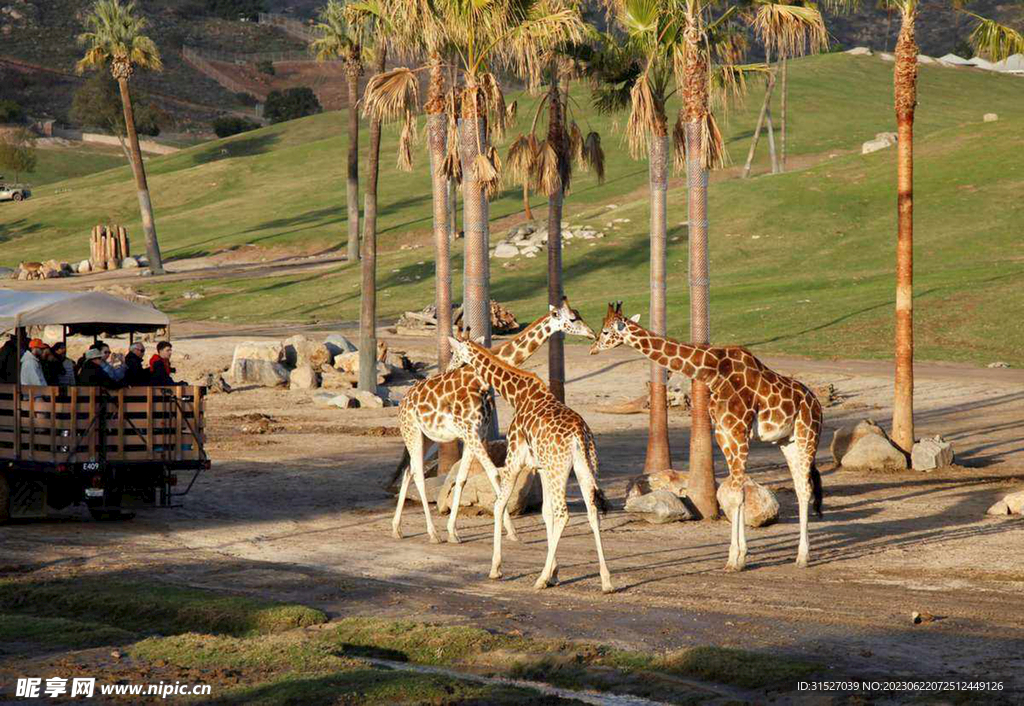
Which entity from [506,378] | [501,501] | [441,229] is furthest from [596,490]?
[441,229]

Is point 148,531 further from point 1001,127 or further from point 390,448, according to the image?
point 1001,127

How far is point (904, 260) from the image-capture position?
29078 mm

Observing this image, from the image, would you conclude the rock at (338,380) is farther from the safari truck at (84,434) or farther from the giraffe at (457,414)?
the giraffe at (457,414)

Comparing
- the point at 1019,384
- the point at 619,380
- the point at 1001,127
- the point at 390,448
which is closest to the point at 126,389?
the point at 390,448

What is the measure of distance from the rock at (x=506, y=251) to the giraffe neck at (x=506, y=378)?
49276 mm

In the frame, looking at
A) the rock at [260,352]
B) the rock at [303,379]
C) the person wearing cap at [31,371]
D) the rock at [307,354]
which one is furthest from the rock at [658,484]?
the rock at [260,352]

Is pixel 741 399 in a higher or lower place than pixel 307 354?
higher

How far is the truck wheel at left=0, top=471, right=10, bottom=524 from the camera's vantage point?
73.7 ft

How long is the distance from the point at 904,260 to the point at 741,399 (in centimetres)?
1090

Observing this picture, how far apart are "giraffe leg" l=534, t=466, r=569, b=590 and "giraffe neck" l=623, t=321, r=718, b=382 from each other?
9.90 ft

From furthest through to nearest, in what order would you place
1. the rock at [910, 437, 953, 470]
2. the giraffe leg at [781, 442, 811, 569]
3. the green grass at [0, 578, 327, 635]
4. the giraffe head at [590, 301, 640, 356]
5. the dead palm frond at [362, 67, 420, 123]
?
the rock at [910, 437, 953, 470]
the dead palm frond at [362, 67, 420, 123]
the giraffe head at [590, 301, 640, 356]
the giraffe leg at [781, 442, 811, 569]
the green grass at [0, 578, 327, 635]

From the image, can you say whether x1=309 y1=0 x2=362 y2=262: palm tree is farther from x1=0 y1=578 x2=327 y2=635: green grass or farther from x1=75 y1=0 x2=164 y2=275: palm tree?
x1=0 y1=578 x2=327 y2=635: green grass

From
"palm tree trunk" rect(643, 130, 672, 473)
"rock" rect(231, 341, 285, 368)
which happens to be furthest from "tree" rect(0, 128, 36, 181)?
"palm tree trunk" rect(643, 130, 672, 473)

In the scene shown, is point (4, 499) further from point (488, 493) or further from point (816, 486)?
point (816, 486)
